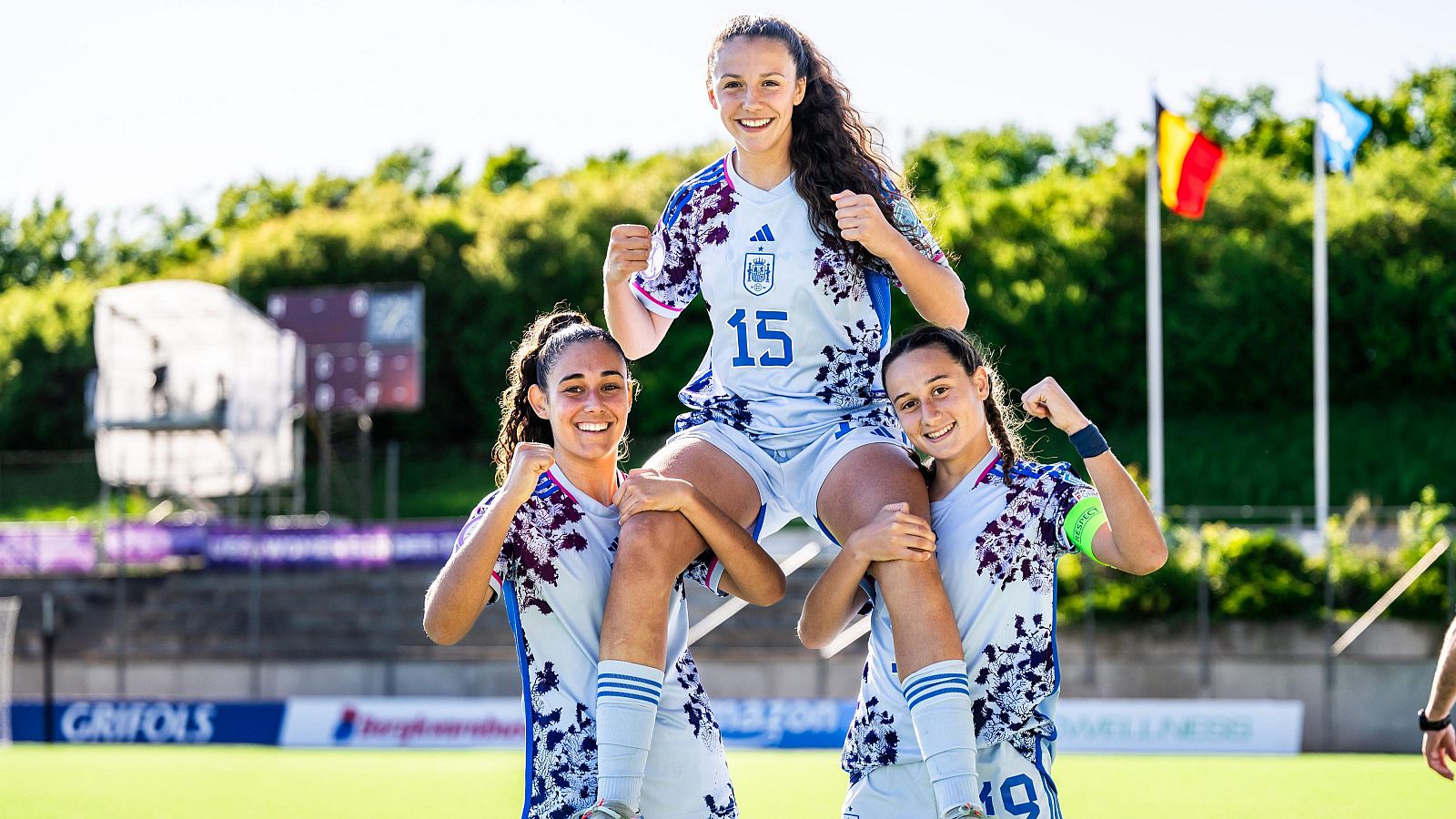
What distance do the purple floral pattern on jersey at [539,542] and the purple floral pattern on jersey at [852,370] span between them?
2.29 ft

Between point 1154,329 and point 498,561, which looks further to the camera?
point 1154,329

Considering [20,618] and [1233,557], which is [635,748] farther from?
[20,618]

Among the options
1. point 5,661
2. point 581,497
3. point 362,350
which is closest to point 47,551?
point 5,661

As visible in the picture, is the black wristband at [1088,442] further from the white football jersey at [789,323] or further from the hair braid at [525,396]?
the hair braid at [525,396]

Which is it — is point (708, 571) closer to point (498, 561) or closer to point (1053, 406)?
point (498, 561)

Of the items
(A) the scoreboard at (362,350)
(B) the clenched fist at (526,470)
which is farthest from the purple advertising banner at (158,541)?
(B) the clenched fist at (526,470)

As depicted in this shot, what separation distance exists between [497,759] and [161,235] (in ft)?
137

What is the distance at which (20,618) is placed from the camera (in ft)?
63.3

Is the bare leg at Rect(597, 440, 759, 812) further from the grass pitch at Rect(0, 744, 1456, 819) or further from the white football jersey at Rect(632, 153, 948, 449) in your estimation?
the grass pitch at Rect(0, 744, 1456, 819)

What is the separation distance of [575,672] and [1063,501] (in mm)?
1177

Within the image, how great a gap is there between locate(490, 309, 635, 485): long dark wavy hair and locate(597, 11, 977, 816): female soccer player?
0.18 meters

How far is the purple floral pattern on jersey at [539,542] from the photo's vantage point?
361 cm

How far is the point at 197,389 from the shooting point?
25.5m

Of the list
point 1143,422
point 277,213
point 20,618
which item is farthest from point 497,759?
point 277,213
